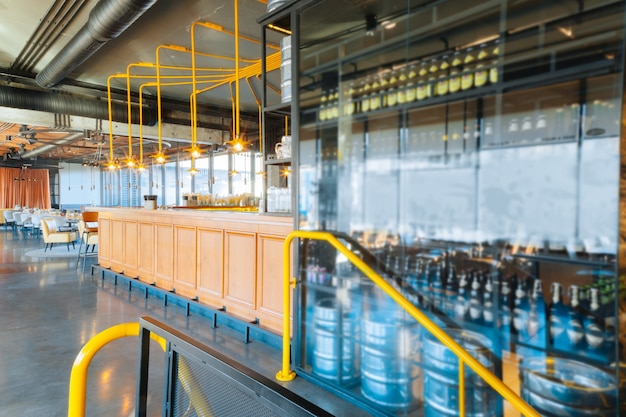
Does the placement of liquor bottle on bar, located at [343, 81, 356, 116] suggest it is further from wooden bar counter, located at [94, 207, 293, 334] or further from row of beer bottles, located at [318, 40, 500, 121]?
wooden bar counter, located at [94, 207, 293, 334]

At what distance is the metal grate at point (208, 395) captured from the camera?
93cm

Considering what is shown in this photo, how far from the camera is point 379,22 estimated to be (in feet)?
8.64

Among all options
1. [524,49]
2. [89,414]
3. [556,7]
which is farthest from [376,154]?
[89,414]

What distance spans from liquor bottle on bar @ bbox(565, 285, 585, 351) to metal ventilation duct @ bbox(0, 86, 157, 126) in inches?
340

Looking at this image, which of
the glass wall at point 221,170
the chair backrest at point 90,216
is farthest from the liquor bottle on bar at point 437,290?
the glass wall at point 221,170

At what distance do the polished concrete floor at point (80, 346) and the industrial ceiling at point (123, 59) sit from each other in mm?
2856

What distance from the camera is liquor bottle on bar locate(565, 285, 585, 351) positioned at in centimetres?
192

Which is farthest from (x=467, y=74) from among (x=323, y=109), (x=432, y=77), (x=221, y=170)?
(x=221, y=170)

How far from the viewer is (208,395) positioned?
1.08 meters

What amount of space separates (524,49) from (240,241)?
9.15ft

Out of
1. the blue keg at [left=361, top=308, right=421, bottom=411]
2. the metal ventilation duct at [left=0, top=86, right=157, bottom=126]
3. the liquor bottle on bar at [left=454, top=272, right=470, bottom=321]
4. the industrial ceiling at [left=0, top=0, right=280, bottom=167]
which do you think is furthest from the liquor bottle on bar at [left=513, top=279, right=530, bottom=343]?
the metal ventilation duct at [left=0, top=86, right=157, bottom=126]

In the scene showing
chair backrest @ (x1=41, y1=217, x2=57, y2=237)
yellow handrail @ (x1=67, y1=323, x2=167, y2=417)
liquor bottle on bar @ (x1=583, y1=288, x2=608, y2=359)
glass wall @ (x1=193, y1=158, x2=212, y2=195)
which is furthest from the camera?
glass wall @ (x1=193, y1=158, x2=212, y2=195)

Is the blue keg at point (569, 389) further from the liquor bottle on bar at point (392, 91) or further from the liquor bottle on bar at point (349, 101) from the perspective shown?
the liquor bottle on bar at point (349, 101)

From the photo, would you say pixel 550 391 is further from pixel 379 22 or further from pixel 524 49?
pixel 379 22
